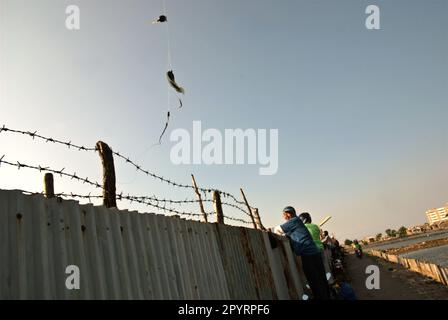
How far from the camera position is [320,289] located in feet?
20.9

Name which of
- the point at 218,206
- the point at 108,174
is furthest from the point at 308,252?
the point at 108,174

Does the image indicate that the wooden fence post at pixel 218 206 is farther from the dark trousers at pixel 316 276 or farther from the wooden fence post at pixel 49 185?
the wooden fence post at pixel 49 185

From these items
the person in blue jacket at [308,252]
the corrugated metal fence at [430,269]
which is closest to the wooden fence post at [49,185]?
the person in blue jacket at [308,252]

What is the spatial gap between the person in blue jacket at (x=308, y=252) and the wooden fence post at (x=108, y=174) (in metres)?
3.59

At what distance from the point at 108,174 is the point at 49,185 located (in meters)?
0.82

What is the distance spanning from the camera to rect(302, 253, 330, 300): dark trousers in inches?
251

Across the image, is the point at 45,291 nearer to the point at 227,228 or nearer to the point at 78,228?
the point at 78,228

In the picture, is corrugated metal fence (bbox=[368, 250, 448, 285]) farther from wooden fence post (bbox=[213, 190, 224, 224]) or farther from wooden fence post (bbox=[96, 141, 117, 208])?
wooden fence post (bbox=[96, 141, 117, 208])

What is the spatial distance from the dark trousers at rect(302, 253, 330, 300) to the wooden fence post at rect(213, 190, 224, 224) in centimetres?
176

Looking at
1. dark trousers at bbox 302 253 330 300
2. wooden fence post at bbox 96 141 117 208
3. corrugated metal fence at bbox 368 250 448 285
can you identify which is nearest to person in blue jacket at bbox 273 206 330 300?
dark trousers at bbox 302 253 330 300

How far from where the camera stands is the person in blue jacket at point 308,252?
642 cm
